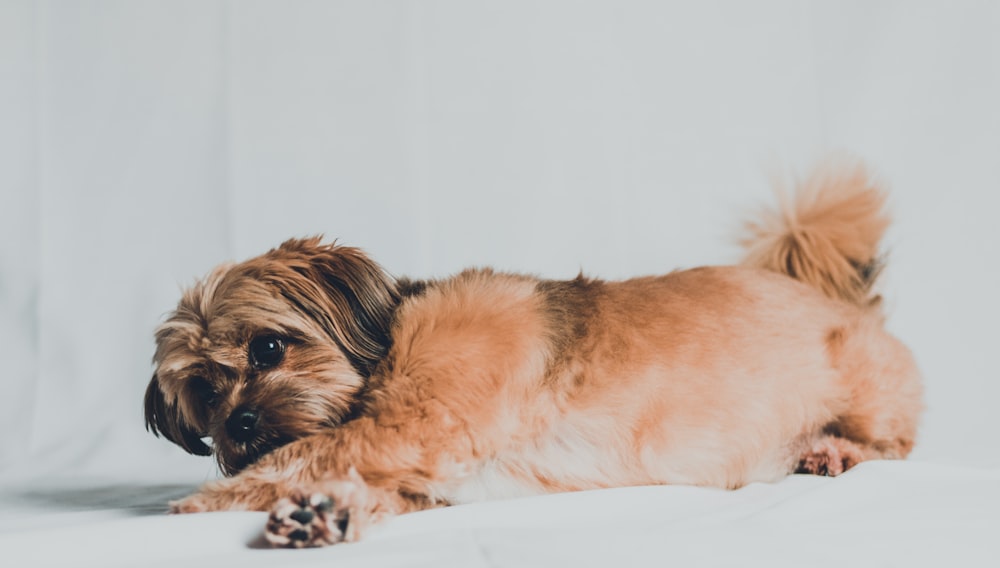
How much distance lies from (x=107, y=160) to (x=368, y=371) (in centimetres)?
233

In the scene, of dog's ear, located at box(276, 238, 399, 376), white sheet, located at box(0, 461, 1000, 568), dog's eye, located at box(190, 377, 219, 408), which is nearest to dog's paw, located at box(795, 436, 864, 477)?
white sheet, located at box(0, 461, 1000, 568)

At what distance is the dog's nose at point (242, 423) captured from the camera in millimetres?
2740

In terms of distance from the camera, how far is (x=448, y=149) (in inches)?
184

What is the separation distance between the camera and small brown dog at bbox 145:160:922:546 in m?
2.67

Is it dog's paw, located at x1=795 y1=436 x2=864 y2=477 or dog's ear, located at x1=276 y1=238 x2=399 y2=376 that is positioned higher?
dog's ear, located at x1=276 y1=238 x2=399 y2=376

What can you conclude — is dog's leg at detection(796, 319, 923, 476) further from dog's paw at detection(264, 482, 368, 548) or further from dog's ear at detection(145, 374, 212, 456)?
dog's ear at detection(145, 374, 212, 456)

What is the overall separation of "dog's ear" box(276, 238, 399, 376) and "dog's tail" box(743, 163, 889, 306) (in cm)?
177

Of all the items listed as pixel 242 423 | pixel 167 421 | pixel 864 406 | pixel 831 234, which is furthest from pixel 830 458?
pixel 167 421

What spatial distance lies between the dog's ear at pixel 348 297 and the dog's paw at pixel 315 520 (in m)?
0.62

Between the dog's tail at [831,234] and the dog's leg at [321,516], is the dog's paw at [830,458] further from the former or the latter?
the dog's leg at [321,516]

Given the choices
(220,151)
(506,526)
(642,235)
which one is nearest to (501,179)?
(642,235)

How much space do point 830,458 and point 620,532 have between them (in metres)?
1.30

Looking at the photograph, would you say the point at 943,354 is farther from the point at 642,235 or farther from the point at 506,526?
the point at 506,526

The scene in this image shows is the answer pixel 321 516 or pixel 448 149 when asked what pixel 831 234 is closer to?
pixel 448 149
